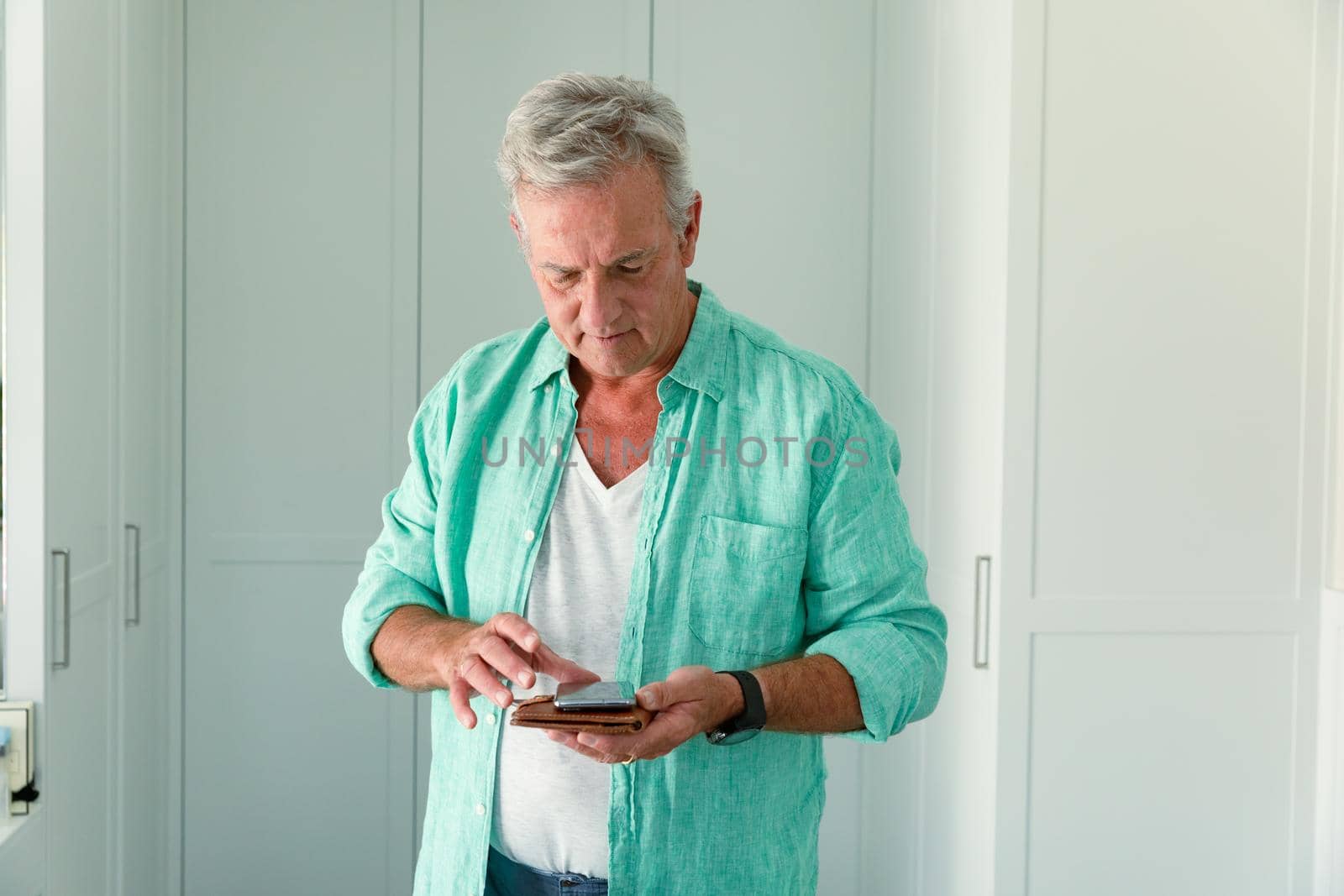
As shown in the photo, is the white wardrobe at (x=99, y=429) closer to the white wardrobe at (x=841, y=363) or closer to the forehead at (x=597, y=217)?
the white wardrobe at (x=841, y=363)

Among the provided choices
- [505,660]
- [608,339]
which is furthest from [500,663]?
[608,339]

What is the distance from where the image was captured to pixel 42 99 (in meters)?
1.85

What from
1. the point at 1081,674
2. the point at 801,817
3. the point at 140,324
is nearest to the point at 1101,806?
the point at 1081,674

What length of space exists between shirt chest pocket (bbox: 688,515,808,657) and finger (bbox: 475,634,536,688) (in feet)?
0.72

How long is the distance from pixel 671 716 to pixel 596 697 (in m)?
0.08

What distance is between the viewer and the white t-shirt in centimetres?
130

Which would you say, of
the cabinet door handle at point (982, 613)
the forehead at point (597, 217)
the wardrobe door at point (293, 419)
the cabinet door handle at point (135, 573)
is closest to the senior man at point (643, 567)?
the forehead at point (597, 217)

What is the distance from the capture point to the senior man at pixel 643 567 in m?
1.25

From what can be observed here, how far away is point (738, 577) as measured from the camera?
1302mm

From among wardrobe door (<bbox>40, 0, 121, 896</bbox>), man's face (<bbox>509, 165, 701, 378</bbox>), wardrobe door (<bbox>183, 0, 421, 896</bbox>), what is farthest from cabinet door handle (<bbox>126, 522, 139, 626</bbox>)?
man's face (<bbox>509, 165, 701, 378</bbox>)

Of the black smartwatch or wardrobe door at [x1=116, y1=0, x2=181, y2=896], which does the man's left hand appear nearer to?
the black smartwatch

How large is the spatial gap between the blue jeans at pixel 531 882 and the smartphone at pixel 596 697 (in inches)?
11.0

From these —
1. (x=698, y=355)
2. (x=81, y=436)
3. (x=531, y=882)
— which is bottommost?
(x=531, y=882)

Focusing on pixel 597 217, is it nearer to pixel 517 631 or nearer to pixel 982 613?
pixel 517 631
